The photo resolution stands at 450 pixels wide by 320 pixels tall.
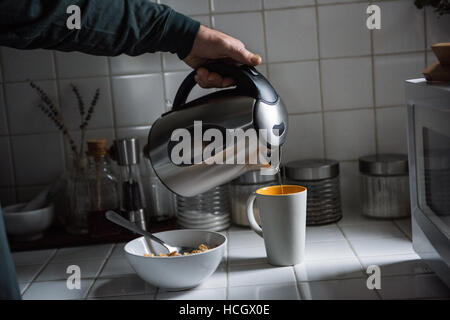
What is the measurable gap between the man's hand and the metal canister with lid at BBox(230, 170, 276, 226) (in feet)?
1.45

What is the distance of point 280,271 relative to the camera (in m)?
1.01

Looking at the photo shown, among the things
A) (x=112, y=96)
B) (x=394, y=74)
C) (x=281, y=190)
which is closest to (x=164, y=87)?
(x=112, y=96)

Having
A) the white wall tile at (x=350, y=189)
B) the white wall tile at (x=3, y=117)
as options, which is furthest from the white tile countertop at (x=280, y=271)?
the white wall tile at (x=3, y=117)

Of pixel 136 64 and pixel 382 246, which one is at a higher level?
pixel 136 64

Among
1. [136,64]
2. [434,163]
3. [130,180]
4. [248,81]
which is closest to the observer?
[248,81]

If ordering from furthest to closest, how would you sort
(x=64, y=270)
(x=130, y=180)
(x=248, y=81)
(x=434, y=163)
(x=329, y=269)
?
(x=130, y=180) < (x=64, y=270) < (x=329, y=269) < (x=434, y=163) < (x=248, y=81)

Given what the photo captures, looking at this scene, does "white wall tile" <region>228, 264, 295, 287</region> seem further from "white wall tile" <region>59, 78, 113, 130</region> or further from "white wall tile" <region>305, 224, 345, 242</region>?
"white wall tile" <region>59, 78, 113, 130</region>

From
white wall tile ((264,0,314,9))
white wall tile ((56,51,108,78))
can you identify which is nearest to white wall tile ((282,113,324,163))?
white wall tile ((264,0,314,9))

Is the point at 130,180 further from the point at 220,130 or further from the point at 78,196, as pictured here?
the point at 220,130

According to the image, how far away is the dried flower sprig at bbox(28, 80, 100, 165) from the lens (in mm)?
1311

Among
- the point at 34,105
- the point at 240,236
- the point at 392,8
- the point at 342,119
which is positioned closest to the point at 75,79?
the point at 34,105

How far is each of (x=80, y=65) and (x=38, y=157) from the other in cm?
25

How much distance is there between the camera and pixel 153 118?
53.6 inches
